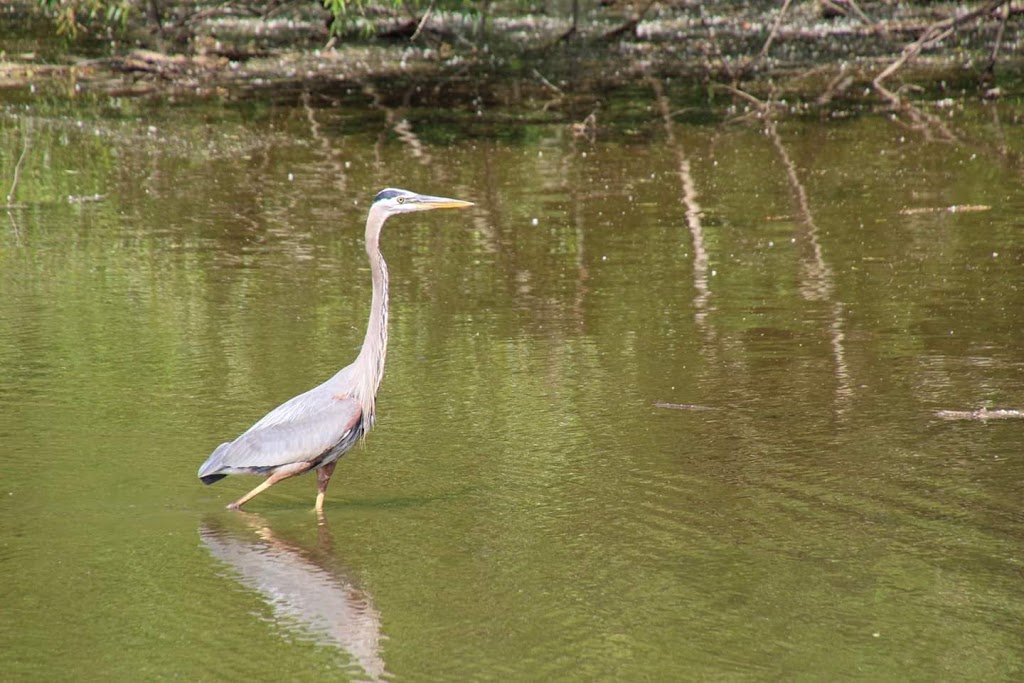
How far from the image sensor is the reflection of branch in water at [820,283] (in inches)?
311

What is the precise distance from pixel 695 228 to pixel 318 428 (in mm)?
5830

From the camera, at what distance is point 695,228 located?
11258 millimetres

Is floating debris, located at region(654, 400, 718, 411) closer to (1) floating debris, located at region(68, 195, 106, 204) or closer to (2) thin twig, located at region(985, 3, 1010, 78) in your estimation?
(1) floating debris, located at region(68, 195, 106, 204)

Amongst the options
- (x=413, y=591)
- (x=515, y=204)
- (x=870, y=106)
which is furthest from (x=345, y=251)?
(x=870, y=106)

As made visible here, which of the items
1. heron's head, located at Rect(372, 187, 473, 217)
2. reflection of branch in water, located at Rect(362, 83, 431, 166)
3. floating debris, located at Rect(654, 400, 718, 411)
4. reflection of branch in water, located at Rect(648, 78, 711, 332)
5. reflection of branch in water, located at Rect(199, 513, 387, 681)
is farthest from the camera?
reflection of branch in water, located at Rect(362, 83, 431, 166)

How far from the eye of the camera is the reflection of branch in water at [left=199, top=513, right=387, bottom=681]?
15.8ft

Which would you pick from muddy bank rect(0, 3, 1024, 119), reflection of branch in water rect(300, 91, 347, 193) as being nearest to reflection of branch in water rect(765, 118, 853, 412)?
muddy bank rect(0, 3, 1024, 119)

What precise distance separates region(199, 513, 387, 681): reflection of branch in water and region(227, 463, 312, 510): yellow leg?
67 mm

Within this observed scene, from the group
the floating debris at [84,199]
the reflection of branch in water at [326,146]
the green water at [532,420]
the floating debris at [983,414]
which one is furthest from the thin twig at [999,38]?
the floating debris at [983,414]

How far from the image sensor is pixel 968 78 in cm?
1916

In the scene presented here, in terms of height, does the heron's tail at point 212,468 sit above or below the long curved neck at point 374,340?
below

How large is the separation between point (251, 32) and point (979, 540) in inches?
786

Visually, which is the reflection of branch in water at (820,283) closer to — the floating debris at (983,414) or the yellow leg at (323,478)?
the floating debris at (983,414)

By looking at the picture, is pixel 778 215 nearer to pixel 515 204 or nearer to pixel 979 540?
pixel 515 204
